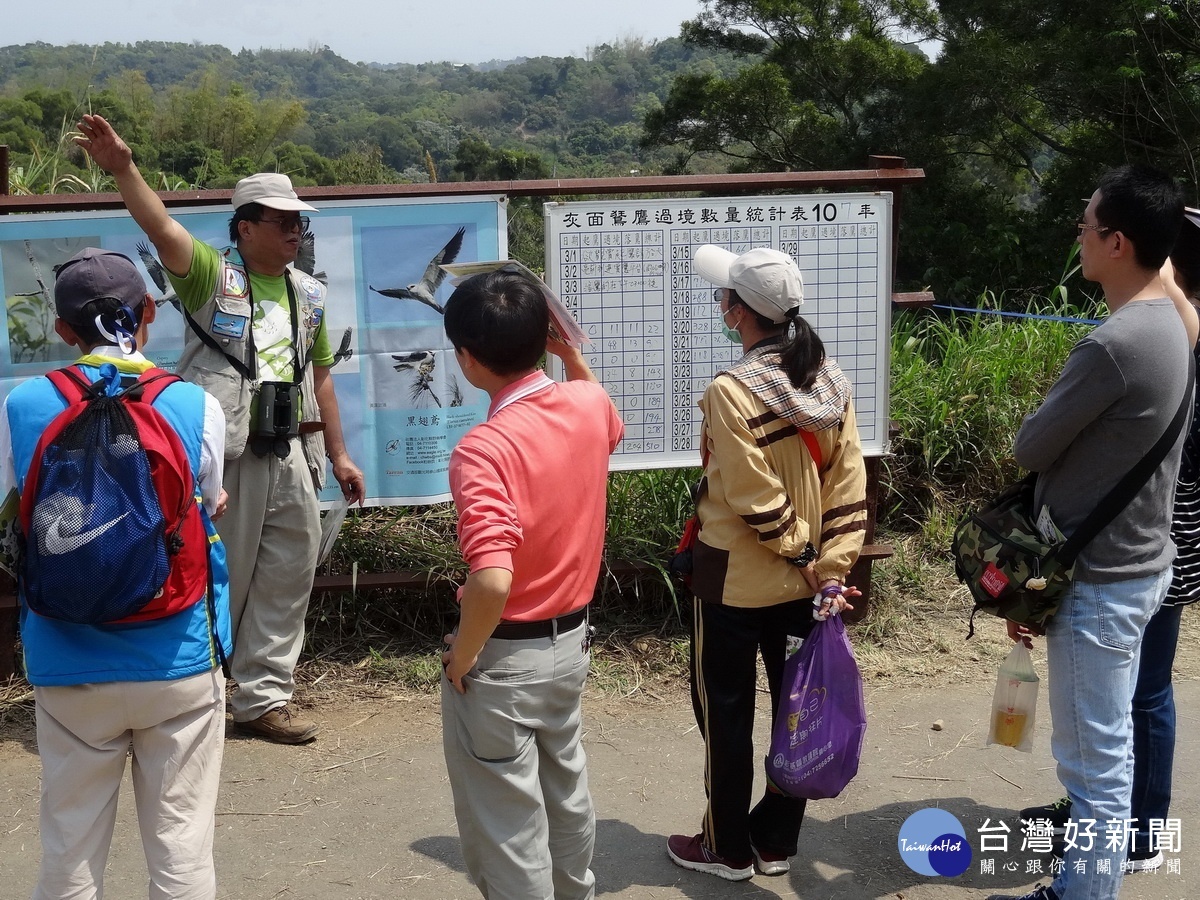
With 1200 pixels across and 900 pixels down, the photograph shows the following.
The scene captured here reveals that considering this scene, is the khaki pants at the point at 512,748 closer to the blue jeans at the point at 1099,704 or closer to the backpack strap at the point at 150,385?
the backpack strap at the point at 150,385

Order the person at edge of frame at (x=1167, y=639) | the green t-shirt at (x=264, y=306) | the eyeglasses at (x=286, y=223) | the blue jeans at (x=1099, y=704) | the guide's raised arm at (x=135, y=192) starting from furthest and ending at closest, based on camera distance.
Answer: the eyeglasses at (x=286, y=223)
the green t-shirt at (x=264, y=306)
the guide's raised arm at (x=135, y=192)
the person at edge of frame at (x=1167, y=639)
the blue jeans at (x=1099, y=704)

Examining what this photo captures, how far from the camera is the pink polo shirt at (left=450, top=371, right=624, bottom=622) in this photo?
2.26 meters

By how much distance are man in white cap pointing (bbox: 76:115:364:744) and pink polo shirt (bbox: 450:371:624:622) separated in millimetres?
1537

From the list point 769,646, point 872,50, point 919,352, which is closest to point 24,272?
point 769,646

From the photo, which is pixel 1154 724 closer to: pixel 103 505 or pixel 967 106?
pixel 103 505

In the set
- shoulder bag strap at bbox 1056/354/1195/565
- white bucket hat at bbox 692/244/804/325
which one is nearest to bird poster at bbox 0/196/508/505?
white bucket hat at bbox 692/244/804/325

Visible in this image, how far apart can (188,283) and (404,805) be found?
173cm

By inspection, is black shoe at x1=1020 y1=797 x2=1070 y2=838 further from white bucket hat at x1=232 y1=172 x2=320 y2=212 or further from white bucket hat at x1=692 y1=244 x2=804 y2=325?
white bucket hat at x1=232 y1=172 x2=320 y2=212

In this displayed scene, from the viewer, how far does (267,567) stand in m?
3.94

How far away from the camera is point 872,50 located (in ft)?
71.5

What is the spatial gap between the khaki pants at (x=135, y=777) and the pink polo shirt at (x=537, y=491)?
0.69m

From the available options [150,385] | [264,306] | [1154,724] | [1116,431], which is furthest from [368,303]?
[1154,724]

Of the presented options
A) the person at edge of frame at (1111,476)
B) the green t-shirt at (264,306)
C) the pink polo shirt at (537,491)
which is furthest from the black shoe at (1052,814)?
the green t-shirt at (264,306)

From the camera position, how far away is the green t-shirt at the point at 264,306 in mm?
3604
